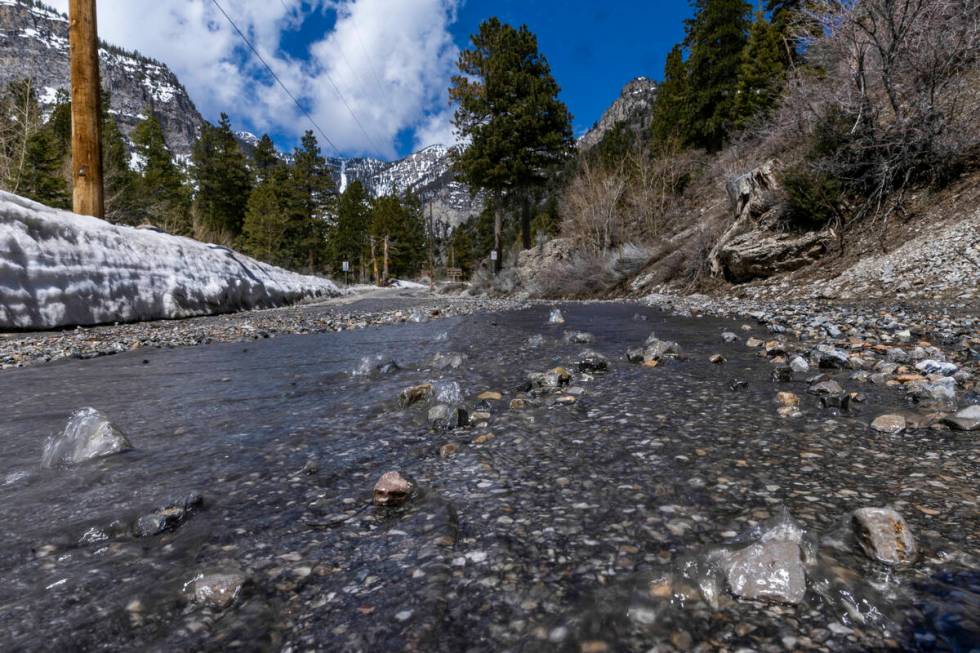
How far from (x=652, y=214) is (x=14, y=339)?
79.0 ft

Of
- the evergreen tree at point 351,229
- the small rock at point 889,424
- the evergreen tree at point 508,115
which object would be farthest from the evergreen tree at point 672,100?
Answer: the evergreen tree at point 351,229

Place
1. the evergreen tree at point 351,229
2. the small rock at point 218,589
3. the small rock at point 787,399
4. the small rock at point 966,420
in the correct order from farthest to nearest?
the evergreen tree at point 351,229, the small rock at point 787,399, the small rock at point 966,420, the small rock at point 218,589

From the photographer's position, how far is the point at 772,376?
331 centimetres

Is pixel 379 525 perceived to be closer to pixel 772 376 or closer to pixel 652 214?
pixel 772 376

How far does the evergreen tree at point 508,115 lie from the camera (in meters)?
26.2

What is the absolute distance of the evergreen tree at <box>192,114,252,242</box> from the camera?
42.9 metres

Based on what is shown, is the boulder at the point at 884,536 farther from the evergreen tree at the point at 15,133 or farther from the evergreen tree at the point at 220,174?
the evergreen tree at the point at 220,174

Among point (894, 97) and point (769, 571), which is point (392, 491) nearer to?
point (769, 571)

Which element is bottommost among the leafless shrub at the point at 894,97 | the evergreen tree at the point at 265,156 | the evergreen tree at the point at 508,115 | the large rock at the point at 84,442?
the large rock at the point at 84,442

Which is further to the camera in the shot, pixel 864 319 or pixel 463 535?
pixel 864 319

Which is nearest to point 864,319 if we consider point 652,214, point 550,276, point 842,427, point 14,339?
point 842,427

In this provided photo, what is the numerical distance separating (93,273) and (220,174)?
42.8 metres

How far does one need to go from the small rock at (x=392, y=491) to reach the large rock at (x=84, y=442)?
4.81 ft

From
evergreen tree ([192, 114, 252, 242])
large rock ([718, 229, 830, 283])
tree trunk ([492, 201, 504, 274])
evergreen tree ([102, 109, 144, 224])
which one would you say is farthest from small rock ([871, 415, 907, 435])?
evergreen tree ([192, 114, 252, 242])
